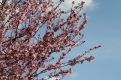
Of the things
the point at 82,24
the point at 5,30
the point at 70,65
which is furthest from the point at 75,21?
the point at 5,30

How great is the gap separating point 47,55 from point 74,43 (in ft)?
4.44

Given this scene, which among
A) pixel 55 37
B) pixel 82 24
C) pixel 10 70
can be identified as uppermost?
pixel 82 24

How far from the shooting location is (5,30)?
1113 centimetres

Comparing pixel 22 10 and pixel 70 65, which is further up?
pixel 22 10

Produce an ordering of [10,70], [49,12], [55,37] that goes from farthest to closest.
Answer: [49,12] → [55,37] → [10,70]

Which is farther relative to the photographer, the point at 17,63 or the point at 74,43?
the point at 74,43

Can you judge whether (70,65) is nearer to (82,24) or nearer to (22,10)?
(82,24)

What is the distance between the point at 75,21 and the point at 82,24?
1.35 feet

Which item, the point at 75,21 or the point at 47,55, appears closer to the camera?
the point at 47,55

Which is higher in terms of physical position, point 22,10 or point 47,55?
point 22,10

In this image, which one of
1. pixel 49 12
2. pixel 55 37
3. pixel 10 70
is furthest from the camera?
pixel 49 12

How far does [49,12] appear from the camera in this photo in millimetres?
11492

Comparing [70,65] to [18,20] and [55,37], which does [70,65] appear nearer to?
[55,37]

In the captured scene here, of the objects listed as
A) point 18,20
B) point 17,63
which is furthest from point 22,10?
point 17,63
